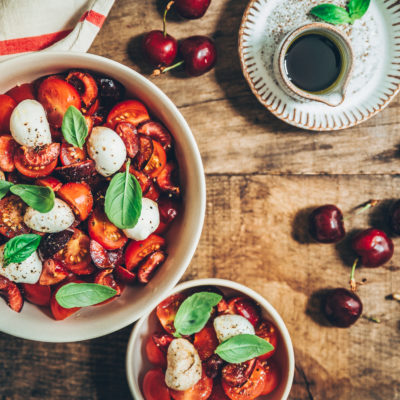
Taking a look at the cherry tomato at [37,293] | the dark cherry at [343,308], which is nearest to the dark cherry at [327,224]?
the dark cherry at [343,308]

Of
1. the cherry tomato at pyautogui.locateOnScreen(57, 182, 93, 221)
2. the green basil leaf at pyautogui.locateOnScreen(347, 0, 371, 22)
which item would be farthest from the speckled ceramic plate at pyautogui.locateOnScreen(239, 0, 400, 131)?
the cherry tomato at pyautogui.locateOnScreen(57, 182, 93, 221)

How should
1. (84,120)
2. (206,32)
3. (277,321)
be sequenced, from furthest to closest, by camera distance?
1. (206,32)
2. (277,321)
3. (84,120)

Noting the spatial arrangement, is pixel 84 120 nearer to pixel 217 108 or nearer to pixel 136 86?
pixel 136 86

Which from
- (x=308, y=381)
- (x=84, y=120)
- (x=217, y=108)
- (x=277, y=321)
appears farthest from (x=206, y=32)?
(x=308, y=381)

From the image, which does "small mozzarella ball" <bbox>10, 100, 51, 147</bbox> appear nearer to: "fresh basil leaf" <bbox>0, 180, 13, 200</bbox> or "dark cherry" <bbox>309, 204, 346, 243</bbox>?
"fresh basil leaf" <bbox>0, 180, 13, 200</bbox>

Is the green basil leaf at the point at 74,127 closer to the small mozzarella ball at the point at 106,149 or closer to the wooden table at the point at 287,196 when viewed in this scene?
the small mozzarella ball at the point at 106,149

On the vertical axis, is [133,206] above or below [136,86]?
below
